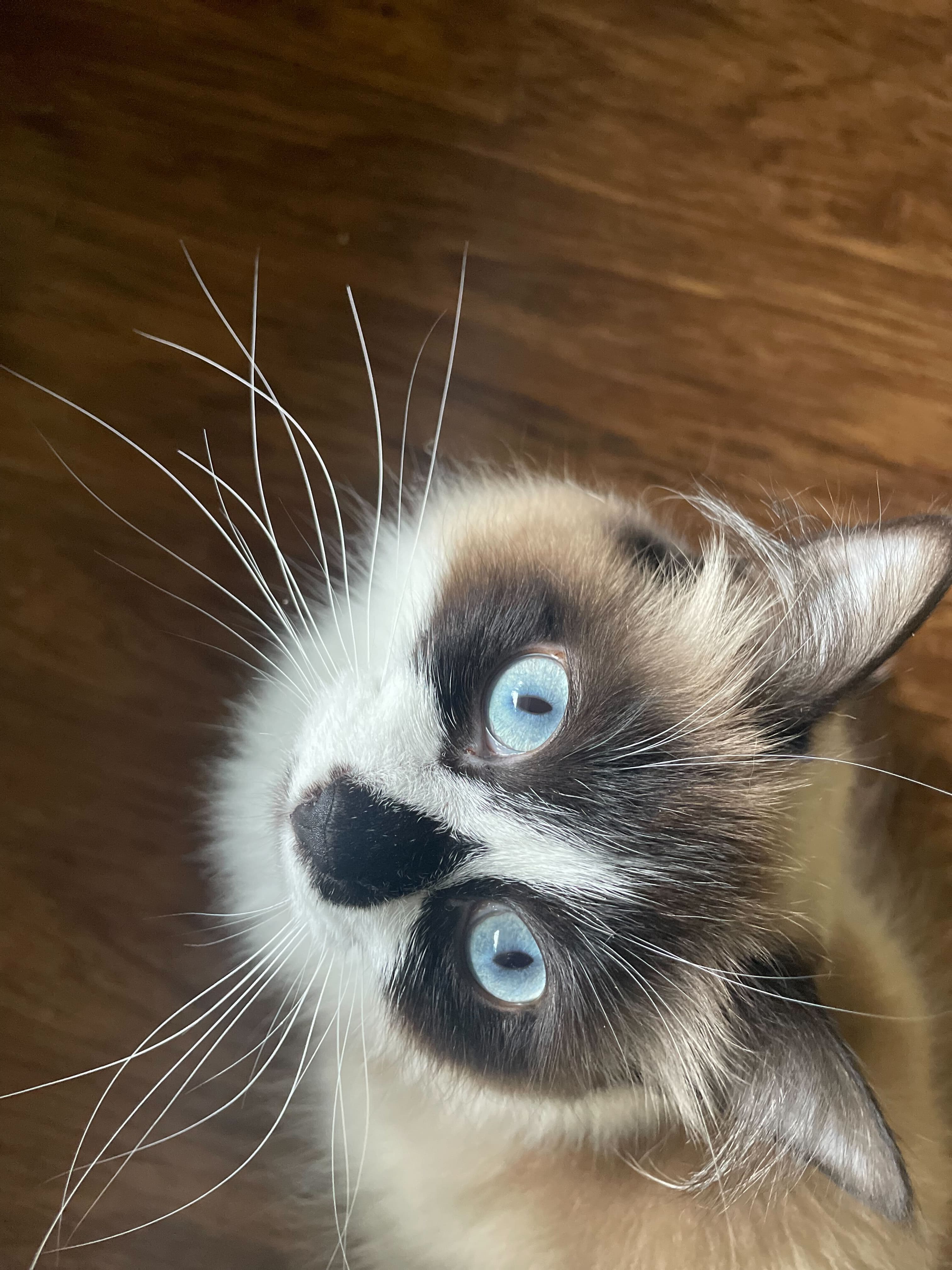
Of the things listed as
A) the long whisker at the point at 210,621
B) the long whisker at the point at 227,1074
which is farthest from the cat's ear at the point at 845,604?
the long whisker at the point at 227,1074

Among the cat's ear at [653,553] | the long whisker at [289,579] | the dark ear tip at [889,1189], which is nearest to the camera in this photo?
the dark ear tip at [889,1189]

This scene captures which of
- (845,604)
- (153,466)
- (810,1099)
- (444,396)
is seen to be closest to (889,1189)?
(810,1099)

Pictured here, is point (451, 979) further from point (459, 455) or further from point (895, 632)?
point (459, 455)

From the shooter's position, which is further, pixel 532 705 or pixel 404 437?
pixel 404 437

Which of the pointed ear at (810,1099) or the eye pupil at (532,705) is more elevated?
the eye pupil at (532,705)

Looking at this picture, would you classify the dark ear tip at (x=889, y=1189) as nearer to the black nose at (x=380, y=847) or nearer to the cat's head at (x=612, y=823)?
the cat's head at (x=612, y=823)

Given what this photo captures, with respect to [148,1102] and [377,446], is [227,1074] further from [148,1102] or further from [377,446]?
[377,446]

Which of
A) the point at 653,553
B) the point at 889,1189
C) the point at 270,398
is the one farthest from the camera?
the point at 270,398
